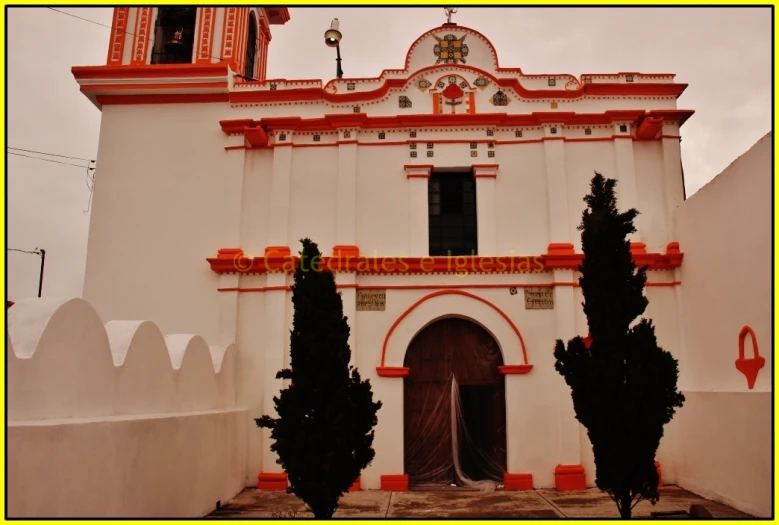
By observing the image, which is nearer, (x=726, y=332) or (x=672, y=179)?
(x=726, y=332)

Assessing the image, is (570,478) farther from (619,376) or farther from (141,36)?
(141,36)

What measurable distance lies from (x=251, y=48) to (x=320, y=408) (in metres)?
9.37

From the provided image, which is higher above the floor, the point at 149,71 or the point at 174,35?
the point at 174,35

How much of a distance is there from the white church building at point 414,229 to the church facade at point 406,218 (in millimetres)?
34

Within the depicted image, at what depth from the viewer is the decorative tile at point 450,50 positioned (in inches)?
453

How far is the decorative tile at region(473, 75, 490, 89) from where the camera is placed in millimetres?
11344

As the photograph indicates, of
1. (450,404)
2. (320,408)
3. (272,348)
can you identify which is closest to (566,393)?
(450,404)

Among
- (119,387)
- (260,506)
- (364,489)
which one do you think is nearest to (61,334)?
(119,387)

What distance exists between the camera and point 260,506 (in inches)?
336

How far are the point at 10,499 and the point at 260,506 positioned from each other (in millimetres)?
4318

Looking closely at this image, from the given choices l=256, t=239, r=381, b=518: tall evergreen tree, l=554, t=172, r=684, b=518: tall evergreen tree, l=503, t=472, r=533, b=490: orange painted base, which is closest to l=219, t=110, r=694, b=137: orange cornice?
l=554, t=172, r=684, b=518: tall evergreen tree

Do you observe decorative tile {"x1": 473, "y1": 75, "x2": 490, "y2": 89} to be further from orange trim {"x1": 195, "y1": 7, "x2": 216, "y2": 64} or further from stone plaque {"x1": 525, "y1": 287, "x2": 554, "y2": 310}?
orange trim {"x1": 195, "y1": 7, "x2": 216, "y2": 64}

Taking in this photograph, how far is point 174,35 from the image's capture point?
12.4 m

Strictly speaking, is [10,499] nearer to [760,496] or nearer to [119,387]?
[119,387]
